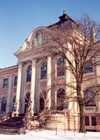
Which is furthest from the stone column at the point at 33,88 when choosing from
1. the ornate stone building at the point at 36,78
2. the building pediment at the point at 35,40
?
the building pediment at the point at 35,40

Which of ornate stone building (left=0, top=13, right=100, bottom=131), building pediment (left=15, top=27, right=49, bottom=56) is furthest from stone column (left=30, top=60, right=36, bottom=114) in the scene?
building pediment (left=15, top=27, right=49, bottom=56)

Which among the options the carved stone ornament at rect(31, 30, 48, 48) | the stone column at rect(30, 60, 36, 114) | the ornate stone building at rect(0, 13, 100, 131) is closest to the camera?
the ornate stone building at rect(0, 13, 100, 131)

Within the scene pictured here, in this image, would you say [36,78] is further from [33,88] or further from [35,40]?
[35,40]

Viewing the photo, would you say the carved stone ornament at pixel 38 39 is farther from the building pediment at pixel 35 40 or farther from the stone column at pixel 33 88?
the stone column at pixel 33 88

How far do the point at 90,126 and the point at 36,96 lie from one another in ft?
28.6

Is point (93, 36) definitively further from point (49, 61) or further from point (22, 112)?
point (22, 112)

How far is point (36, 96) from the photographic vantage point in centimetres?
2477

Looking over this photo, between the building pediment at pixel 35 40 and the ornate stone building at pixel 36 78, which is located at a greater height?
the building pediment at pixel 35 40

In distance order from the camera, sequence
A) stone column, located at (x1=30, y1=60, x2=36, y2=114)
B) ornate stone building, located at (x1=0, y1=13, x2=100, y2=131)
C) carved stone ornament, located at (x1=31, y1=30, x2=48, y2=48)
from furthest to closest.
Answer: carved stone ornament, located at (x1=31, y1=30, x2=48, y2=48), stone column, located at (x1=30, y1=60, x2=36, y2=114), ornate stone building, located at (x1=0, y1=13, x2=100, y2=131)

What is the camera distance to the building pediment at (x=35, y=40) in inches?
1030

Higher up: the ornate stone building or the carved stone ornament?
the carved stone ornament

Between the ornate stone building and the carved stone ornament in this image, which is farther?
the carved stone ornament

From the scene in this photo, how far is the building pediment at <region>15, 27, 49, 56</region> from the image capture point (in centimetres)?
2616

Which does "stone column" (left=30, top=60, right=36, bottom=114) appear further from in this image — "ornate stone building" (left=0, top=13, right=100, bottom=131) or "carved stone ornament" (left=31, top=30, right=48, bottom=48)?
Answer: "carved stone ornament" (left=31, top=30, right=48, bottom=48)
